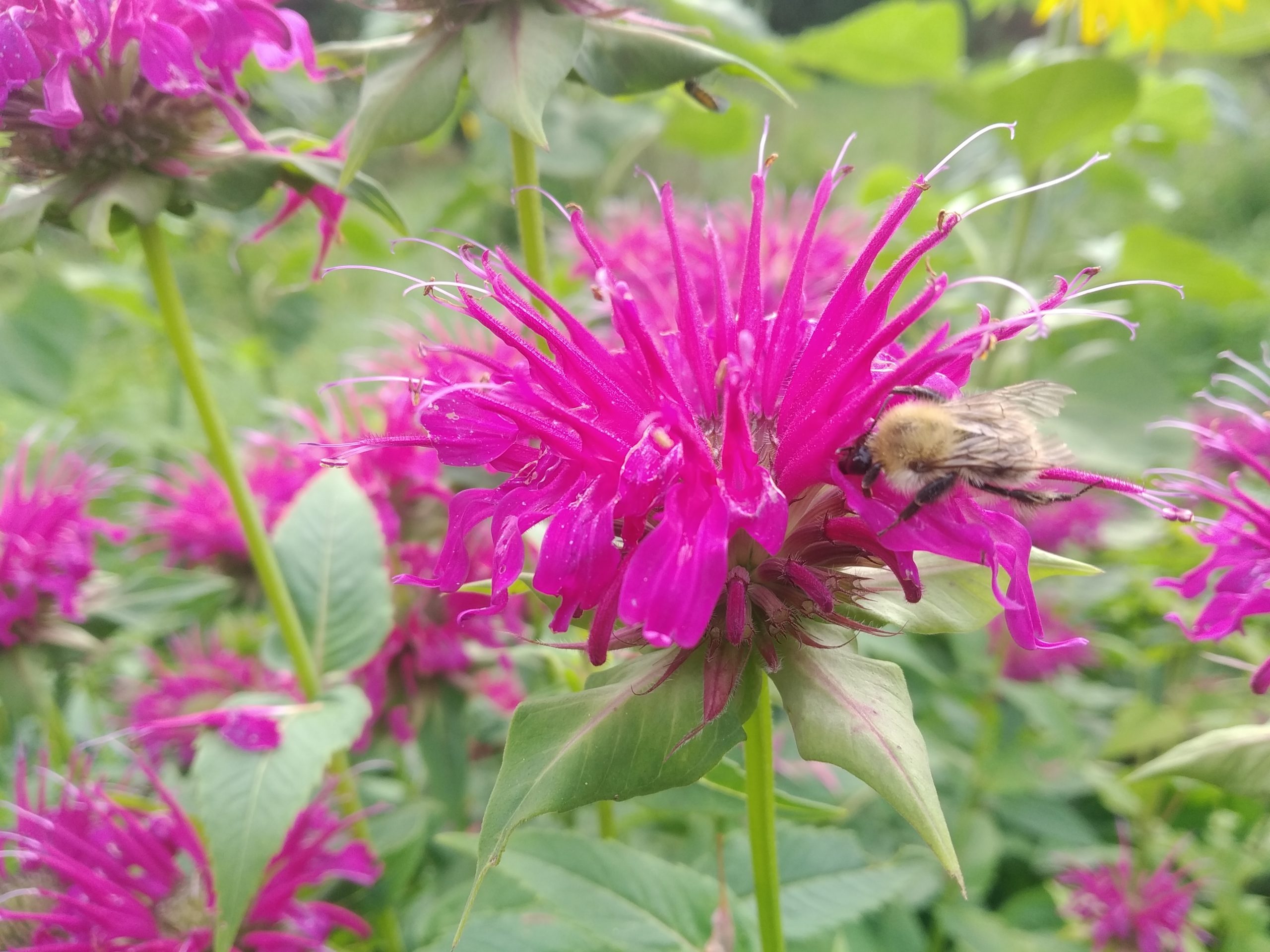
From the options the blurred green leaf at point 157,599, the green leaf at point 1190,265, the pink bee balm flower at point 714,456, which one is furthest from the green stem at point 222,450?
the green leaf at point 1190,265

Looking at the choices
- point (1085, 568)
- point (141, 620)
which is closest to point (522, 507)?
point (1085, 568)

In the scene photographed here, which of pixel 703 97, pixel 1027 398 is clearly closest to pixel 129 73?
pixel 703 97

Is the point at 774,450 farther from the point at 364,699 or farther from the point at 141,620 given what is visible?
the point at 141,620

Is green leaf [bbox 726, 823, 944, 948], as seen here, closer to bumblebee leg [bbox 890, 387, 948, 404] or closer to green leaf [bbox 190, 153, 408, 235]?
bumblebee leg [bbox 890, 387, 948, 404]

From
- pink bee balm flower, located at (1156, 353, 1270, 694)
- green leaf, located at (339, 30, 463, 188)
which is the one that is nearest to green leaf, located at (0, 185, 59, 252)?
green leaf, located at (339, 30, 463, 188)

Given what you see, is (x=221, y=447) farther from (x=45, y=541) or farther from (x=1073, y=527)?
(x=1073, y=527)

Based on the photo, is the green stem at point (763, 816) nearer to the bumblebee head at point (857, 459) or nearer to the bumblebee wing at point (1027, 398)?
the bumblebee head at point (857, 459)
